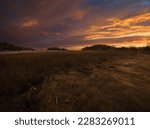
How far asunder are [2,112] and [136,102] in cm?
352

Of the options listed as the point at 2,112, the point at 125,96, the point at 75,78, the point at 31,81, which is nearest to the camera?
the point at 2,112

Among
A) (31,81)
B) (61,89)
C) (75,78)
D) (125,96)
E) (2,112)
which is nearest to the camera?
(2,112)

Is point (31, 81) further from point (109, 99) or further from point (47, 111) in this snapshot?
point (109, 99)

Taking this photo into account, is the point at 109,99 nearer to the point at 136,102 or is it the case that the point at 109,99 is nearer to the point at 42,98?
the point at 136,102

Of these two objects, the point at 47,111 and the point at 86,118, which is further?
the point at 47,111

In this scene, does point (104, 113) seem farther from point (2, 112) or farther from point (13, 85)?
point (13, 85)

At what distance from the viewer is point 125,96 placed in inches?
193

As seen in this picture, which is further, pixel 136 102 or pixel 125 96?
pixel 125 96

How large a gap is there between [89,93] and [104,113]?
1.55 m

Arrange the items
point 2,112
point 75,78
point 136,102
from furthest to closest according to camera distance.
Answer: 1. point 75,78
2. point 136,102
3. point 2,112

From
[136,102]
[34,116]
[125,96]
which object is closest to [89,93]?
[125,96]

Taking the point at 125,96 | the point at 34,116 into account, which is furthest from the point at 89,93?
the point at 34,116

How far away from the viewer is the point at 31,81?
21.7ft

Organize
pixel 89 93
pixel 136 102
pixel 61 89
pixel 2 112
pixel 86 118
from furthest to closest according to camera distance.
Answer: pixel 61 89 → pixel 89 93 → pixel 136 102 → pixel 2 112 → pixel 86 118
